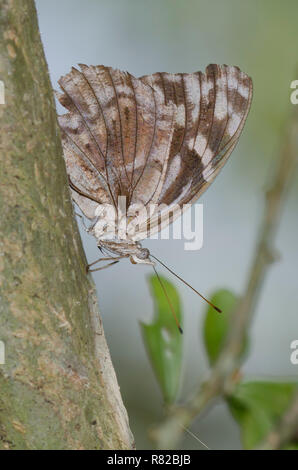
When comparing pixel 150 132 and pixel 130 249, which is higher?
pixel 150 132

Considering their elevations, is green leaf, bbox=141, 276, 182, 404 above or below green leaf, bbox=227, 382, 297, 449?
above

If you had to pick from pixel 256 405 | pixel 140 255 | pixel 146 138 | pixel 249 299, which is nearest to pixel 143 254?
pixel 140 255

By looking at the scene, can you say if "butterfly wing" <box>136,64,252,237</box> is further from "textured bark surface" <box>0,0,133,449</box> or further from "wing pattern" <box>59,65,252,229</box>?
"textured bark surface" <box>0,0,133,449</box>

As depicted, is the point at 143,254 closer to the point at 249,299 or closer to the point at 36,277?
the point at 36,277

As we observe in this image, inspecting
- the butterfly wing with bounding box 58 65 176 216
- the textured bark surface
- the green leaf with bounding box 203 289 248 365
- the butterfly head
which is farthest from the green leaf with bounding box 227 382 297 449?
the butterfly wing with bounding box 58 65 176 216

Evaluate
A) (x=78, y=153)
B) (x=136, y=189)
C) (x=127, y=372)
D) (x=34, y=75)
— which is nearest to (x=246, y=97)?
(x=136, y=189)

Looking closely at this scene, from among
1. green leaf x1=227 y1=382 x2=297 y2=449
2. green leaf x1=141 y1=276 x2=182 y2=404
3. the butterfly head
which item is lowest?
green leaf x1=227 y1=382 x2=297 y2=449

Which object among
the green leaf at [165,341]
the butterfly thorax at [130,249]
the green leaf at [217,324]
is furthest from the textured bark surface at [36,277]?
the butterfly thorax at [130,249]
